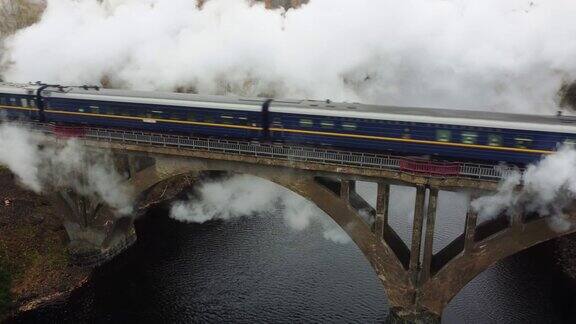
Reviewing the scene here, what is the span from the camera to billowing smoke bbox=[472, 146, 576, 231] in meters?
19.4

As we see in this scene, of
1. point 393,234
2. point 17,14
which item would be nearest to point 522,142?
point 393,234

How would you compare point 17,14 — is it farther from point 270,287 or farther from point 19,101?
point 270,287

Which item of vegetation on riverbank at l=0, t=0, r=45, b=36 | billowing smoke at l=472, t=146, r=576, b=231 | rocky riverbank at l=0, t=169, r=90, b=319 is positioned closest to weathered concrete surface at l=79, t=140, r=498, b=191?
billowing smoke at l=472, t=146, r=576, b=231

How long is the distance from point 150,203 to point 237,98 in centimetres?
1951

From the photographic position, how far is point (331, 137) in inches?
936

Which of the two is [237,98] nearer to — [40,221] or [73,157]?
[73,157]

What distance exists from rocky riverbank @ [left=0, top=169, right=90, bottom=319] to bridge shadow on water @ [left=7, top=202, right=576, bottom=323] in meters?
1.07

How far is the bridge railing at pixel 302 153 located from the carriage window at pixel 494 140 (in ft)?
3.37

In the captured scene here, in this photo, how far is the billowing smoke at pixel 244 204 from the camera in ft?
129

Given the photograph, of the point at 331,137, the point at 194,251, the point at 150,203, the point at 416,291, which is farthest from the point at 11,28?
the point at 416,291

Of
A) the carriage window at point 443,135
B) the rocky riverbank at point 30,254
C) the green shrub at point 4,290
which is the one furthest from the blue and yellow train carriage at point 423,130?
the green shrub at point 4,290

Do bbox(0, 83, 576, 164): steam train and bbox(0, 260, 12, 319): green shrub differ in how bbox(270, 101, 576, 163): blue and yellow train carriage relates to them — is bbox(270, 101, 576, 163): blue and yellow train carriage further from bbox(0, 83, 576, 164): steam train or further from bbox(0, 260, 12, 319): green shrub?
bbox(0, 260, 12, 319): green shrub

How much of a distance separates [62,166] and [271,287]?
48.6ft

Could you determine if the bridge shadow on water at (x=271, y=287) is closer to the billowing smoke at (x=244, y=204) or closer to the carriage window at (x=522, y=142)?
the billowing smoke at (x=244, y=204)
